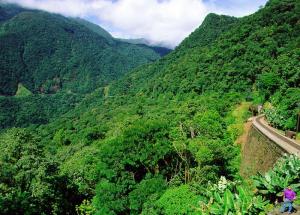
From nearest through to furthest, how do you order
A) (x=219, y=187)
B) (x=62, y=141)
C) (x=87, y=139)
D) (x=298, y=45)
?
(x=219, y=187) < (x=298, y=45) < (x=87, y=139) < (x=62, y=141)

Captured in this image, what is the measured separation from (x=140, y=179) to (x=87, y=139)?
5839 centimetres

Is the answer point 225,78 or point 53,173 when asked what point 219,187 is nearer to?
point 53,173

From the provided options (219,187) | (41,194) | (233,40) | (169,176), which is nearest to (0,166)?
(41,194)

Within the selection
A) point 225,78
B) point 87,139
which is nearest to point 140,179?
point 225,78

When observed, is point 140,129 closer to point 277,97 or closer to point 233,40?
point 277,97

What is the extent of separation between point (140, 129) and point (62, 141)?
277ft

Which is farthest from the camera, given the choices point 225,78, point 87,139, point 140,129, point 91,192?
point 87,139

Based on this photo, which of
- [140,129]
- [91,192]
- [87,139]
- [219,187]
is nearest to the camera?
[219,187]

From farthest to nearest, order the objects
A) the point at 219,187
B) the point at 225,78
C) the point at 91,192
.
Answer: the point at 225,78 < the point at 91,192 < the point at 219,187

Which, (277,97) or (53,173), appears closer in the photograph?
(53,173)

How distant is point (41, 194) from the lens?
2977cm

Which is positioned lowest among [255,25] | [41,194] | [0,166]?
[41,194]

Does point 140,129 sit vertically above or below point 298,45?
below

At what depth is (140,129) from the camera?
31.3 meters
